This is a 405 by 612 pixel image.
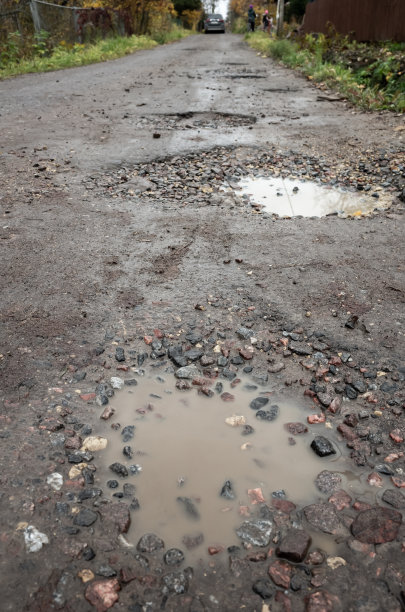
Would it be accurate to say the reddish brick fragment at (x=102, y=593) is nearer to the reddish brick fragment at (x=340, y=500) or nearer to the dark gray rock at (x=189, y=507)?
the dark gray rock at (x=189, y=507)

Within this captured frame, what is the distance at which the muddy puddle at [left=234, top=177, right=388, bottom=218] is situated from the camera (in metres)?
3.48

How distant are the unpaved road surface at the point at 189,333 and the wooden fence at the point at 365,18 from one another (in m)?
5.84

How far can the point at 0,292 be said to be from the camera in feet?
7.82

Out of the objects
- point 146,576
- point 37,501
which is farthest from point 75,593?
point 37,501

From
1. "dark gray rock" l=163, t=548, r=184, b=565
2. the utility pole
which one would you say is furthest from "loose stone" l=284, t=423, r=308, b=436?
the utility pole

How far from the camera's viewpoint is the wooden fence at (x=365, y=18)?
9000mm

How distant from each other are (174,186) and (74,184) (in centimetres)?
89

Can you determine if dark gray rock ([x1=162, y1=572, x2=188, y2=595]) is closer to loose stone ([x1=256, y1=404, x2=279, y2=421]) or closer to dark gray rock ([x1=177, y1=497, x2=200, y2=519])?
dark gray rock ([x1=177, y1=497, x2=200, y2=519])

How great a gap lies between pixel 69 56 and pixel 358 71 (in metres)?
7.93

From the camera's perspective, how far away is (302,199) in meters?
3.71

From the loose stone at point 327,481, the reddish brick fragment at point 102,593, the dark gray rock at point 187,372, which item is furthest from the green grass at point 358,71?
the reddish brick fragment at point 102,593

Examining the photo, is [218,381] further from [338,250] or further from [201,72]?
[201,72]

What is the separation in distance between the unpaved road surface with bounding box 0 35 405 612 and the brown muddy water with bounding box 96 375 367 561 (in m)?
0.04

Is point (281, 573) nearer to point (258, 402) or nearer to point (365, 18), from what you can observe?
point (258, 402)
